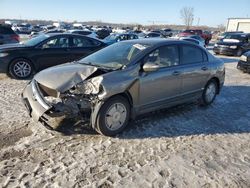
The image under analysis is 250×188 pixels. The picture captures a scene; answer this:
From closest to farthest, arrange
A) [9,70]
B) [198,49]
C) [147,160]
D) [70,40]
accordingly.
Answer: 1. [147,160]
2. [198,49]
3. [9,70]
4. [70,40]

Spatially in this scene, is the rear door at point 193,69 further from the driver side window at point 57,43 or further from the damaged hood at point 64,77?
the driver side window at point 57,43

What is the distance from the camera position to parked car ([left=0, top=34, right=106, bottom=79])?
8445mm

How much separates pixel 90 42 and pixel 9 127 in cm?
562

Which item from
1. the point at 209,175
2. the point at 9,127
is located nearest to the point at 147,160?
the point at 209,175

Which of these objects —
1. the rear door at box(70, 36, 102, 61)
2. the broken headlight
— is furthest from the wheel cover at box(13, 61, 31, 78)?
the broken headlight

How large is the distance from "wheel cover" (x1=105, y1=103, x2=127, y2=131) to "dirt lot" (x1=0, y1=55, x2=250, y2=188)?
0.68 ft

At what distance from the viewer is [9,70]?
850cm

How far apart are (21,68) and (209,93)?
5634 millimetres

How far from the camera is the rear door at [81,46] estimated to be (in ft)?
31.0

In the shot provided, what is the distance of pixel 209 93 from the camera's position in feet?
22.0

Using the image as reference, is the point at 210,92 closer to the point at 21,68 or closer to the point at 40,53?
the point at 40,53

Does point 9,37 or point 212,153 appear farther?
point 9,37

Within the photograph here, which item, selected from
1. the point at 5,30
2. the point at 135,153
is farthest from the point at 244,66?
the point at 5,30

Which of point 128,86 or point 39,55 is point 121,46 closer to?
point 128,86
